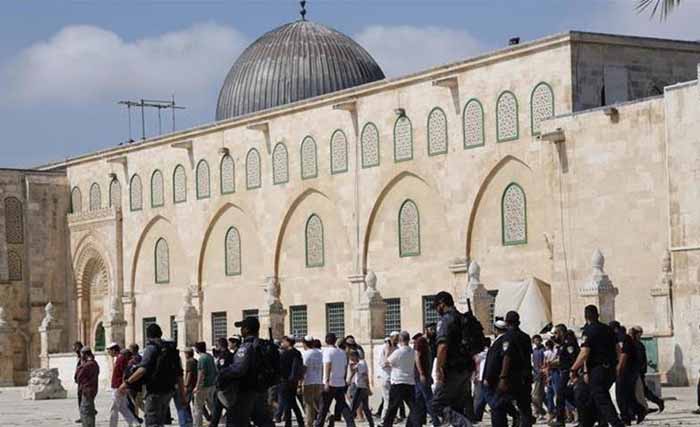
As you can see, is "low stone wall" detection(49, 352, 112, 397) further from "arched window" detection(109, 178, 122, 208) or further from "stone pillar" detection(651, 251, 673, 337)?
"stone pillar" detection(651, 251, 673, 337)

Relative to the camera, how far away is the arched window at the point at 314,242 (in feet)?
122

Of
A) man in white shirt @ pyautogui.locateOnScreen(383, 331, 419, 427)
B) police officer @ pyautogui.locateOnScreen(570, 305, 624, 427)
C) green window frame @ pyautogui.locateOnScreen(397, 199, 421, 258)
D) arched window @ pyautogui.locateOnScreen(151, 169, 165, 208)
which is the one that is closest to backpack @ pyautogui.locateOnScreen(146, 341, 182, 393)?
man in white shirt @ pyautogui.locateOnScreen(383, 331, 419, 427)

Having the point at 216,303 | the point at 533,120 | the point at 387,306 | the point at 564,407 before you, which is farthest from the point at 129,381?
the point at 216,303

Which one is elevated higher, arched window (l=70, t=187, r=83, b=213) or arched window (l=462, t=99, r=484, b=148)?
arched window (l=462, t=99, r=484, b=148)

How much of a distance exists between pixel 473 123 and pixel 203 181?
1057 centimetres

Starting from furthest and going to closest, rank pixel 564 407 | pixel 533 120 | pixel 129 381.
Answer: pixel 533 120, pixel 564 407, pixel 129 381

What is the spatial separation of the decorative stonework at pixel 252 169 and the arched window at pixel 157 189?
3.86 m

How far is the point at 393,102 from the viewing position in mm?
34656

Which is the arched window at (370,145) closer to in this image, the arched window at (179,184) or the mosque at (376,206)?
the mosque at (376,206)

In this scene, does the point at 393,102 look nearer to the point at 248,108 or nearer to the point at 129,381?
the point at 248,108

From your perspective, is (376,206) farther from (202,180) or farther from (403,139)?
(202,180)

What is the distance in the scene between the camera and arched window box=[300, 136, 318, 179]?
37.0 meters

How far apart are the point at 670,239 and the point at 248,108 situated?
17629mm

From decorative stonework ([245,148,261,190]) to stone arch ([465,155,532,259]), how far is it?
8.03 metres
